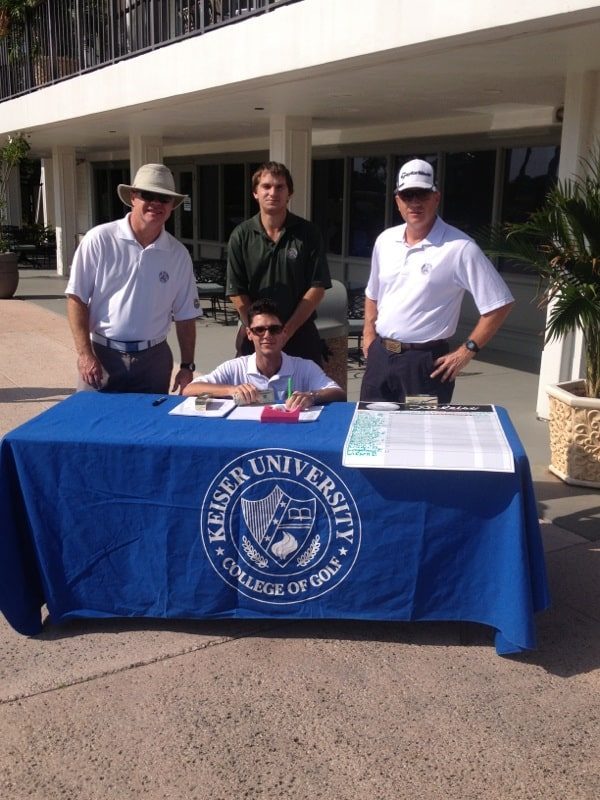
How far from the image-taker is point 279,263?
4.18 meters

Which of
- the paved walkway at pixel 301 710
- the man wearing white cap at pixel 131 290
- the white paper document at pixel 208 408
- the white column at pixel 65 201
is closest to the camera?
the paved walkway at pixel 301 710

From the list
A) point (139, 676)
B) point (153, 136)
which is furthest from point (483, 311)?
point (153, 136)

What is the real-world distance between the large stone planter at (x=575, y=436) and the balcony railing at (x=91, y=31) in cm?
408

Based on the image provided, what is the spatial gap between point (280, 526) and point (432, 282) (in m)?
1.39

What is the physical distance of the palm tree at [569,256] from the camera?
488 centimetres

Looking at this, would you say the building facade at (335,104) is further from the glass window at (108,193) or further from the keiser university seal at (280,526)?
the glass window at (108,193)

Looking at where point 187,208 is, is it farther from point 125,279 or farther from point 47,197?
point 125,279

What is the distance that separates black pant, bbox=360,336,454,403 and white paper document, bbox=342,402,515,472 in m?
0.37

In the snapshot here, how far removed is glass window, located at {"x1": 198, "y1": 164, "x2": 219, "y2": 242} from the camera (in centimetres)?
1631

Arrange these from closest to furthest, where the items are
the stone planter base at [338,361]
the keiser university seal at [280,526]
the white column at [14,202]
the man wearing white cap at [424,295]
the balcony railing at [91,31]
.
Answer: the keiser university seal at [280,526] → the man wearing white cap at [424,295] → the stone planter base at [338,361] → the balcony railing at [91,31] → the white column at [14,202]

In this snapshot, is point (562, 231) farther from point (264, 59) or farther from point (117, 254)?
point (264, 59)

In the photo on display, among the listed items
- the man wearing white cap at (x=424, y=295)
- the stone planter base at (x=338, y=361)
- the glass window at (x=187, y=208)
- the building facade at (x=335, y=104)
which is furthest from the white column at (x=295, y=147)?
the glass window at (x=187, y=208)

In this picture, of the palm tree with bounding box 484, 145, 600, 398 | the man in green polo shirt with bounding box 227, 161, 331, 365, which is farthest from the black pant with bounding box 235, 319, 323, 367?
the palm tree with bounding box 484, 145, 600, 398

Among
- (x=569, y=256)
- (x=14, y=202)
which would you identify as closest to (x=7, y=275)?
(x=569, y=256)
